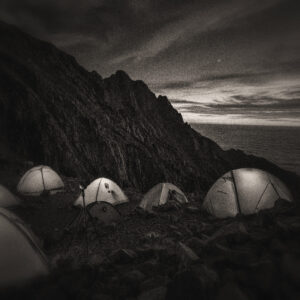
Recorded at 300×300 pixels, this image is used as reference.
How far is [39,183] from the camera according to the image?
1537cm

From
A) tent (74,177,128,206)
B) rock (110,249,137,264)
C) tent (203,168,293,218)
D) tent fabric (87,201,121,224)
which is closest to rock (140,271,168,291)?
rock (110,249,137,264)

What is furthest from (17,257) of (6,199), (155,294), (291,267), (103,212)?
(6,199)

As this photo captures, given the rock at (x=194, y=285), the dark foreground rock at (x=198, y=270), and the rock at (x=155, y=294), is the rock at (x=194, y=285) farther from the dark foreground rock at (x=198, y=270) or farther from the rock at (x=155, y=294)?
the rock at (x=155, y=294)

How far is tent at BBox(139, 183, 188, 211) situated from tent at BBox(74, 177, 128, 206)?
2088mm

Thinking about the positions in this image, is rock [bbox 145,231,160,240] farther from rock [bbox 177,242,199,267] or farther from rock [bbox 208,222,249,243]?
rock [bbox 208,222,249,243]

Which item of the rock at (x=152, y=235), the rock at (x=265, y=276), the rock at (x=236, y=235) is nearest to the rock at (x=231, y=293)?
the rock at (x=265, y=276)

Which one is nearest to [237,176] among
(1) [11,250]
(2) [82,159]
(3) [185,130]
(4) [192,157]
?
(1) [11,250]

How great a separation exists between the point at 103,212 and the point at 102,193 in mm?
2969

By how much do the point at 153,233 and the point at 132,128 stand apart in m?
40.4

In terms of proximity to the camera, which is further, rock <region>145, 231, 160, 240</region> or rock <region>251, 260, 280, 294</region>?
rock <region>145, 231, 160, 240</region>

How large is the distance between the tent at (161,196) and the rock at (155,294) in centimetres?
878

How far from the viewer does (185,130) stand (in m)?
65.2

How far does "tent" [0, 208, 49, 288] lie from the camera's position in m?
4.11

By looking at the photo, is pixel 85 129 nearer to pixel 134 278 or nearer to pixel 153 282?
pixel 134 278
